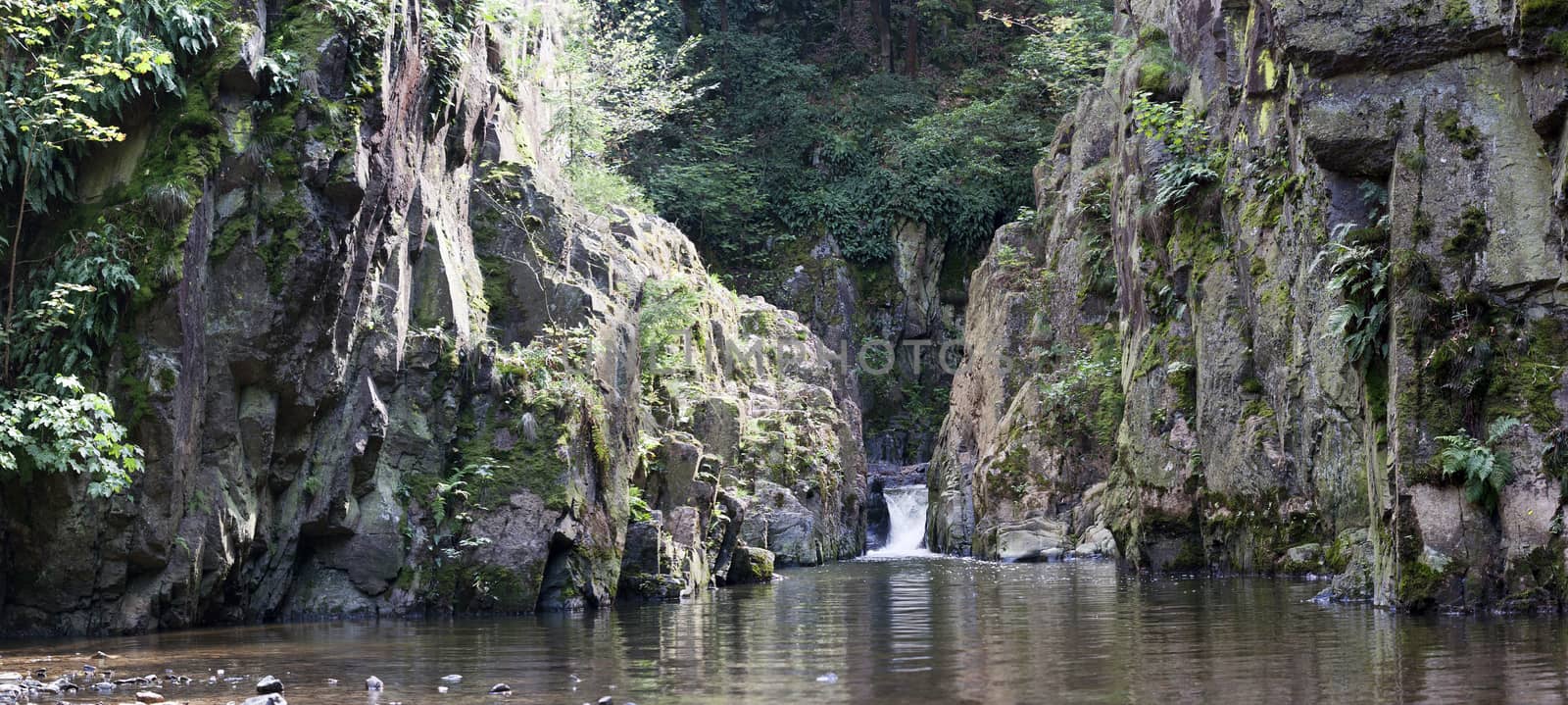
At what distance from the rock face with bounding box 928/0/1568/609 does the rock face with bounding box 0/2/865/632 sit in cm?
966

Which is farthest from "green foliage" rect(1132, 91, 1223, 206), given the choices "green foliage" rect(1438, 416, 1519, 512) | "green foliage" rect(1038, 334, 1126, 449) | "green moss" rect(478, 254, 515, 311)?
"green foliage" rect(1438, 416, 1519, 512)

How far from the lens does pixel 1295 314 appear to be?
2112 centimetres

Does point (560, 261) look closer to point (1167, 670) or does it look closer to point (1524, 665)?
point (1167, 670)

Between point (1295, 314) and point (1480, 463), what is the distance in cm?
812

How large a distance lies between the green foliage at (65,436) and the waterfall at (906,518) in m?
33.4

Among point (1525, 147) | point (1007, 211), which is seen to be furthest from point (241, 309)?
point (1007, 211)

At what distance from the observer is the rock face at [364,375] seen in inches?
624

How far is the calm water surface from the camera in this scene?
9.10m

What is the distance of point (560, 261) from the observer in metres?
23.6

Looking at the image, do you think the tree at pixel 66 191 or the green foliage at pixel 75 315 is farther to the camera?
the green foliage at pixel 75 315

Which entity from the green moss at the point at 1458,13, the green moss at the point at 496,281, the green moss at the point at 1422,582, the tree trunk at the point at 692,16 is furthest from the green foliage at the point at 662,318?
the tree trunk at the point at 692,16

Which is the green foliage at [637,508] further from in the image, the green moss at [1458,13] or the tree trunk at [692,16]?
the tree trunk at [692,16]

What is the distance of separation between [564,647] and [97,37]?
30.0 feet

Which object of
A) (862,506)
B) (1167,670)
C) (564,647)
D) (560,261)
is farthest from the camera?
(862,506)
